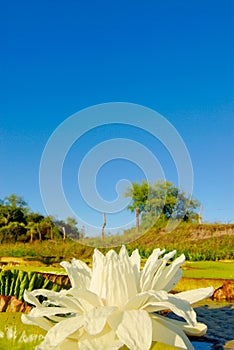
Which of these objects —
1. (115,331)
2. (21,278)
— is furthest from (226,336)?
(115,331)

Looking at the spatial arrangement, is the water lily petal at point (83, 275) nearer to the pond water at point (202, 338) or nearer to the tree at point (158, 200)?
the pond water at point (202, 338)

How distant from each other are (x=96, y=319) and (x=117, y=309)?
0.10m

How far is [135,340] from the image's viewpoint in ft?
3.54

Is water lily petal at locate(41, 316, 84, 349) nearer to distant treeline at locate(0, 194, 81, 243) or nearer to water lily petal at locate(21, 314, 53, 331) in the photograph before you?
water lily petal at locate(21, 314, 53, 331)

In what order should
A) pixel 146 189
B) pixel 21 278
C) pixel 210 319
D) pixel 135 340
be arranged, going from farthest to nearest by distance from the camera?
pixel 146 189 → pixel 210 319 → pixel 21 278 → pixel 135 340

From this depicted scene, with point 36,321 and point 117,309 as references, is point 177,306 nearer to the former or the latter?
point 117,309

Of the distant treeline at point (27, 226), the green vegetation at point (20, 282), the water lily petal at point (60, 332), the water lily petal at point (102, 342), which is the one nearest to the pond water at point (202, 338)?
the water lily petal at point (102, 342)

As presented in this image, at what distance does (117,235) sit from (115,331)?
23232 millimetres

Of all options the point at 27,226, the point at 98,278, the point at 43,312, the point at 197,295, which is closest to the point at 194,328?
the point at 197,295

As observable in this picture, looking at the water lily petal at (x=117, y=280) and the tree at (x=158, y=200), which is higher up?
the tree at (x=158, y=200)

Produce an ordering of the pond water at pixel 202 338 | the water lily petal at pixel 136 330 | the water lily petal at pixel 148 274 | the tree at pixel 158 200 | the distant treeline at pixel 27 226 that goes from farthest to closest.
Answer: the tree at pixel 158 200 < the distant treeline at pixel 27 226 < the pond water at pixel 202 338 < the water lily petal at pixel 148 274 < the water lily petal at pixel 136 330

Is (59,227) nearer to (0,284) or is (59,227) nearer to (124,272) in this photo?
(0,284)

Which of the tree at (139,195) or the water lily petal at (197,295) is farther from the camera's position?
the tree at (139,195)

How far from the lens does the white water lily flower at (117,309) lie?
43.8 inches
